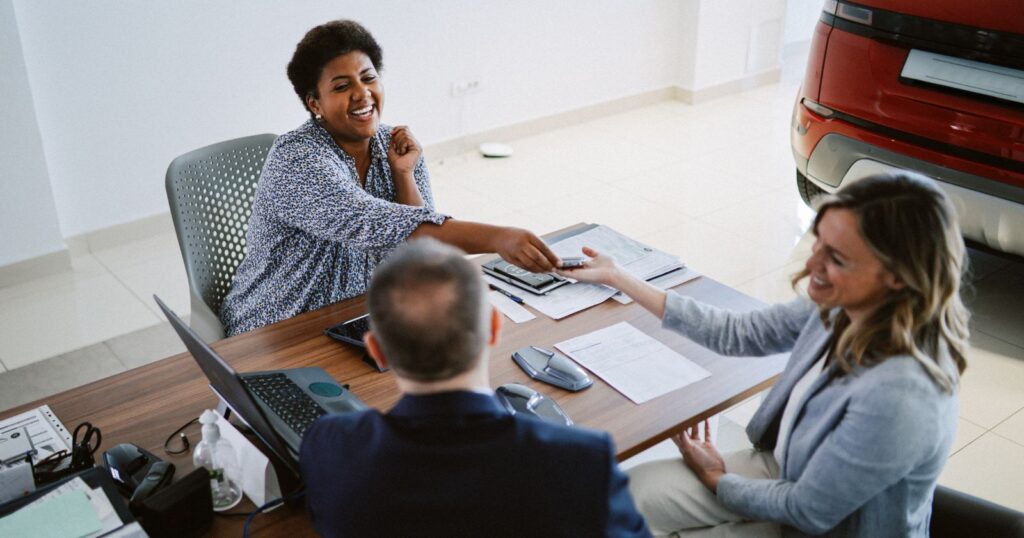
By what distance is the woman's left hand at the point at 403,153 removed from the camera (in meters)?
2.42

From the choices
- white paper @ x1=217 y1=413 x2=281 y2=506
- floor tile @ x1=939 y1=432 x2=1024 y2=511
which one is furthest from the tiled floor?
white paper @ x1=217 y1=413 x2=281 y2=506

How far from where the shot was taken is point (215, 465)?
61.1 inches

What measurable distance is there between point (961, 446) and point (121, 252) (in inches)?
131

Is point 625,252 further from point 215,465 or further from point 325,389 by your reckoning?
point 215,465

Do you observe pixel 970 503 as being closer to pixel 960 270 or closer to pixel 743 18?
pixel 960 270

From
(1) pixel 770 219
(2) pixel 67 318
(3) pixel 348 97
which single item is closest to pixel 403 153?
(3) pixel 348 97

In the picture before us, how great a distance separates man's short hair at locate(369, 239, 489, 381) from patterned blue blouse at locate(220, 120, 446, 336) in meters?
0.88

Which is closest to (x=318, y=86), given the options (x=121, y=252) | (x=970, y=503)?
(x=970, y=503)

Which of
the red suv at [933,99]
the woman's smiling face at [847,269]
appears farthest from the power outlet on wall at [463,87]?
the woman's smiling face at [847,269]

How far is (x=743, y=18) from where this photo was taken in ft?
19.8

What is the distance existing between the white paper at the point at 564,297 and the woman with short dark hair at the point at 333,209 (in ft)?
0.32

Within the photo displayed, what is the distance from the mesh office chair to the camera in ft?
7.82

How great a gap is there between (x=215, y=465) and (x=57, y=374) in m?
1.97

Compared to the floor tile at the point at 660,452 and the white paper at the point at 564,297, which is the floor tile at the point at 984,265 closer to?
the floor tile at the point at 660,452
